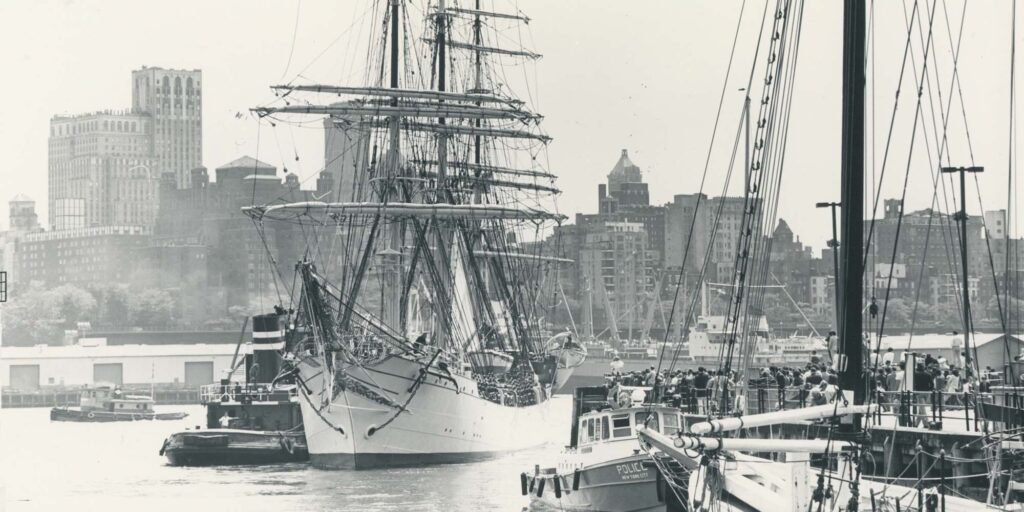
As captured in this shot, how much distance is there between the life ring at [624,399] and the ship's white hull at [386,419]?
21236 millimetres

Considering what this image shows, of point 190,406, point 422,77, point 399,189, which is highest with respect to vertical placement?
point 422,77

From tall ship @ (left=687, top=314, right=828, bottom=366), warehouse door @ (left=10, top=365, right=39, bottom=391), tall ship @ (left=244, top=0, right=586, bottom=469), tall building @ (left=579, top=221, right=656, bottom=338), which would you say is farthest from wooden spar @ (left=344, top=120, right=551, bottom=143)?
tall building @ (left=579, top=221, right=656, bottom=338)

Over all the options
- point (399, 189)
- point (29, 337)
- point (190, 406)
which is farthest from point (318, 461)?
point (29, 337)

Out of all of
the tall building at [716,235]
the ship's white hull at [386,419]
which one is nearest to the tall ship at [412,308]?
the ship's white hull at [386,419]

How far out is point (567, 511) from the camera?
127 feet

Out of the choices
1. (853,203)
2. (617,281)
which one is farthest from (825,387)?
(617,281)

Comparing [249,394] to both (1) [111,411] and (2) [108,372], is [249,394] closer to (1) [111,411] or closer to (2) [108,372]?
(1) [111,411]

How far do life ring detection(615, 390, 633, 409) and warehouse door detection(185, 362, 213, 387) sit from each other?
113m

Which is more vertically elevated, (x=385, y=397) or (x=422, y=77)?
(x=422, y=77)

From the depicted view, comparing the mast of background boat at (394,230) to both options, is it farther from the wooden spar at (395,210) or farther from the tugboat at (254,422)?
the tugboat at (254,422)

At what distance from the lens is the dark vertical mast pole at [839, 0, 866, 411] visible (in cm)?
2266

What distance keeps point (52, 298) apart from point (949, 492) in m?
178

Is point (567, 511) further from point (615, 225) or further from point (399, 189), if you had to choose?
point (615, 225)

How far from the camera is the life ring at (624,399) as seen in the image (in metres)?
37.4
